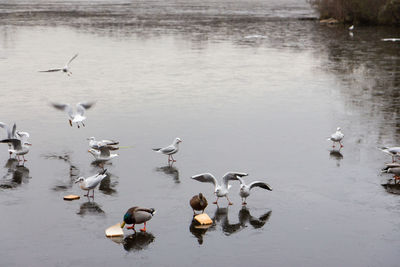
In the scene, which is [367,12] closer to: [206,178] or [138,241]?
[206,178]

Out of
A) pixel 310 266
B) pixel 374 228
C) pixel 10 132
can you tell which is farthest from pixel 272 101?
pixel 310 266

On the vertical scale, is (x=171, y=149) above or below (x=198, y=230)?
above

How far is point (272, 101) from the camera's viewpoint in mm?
30984

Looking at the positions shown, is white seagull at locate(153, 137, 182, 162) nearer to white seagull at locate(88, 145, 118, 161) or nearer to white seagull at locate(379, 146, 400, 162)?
white seagull at locate(88, 145, 118, 161)

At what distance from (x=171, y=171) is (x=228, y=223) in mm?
4605

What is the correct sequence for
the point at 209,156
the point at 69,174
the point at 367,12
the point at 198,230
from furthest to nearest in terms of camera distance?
the point at 367,12
the point at 209,156
the point at 69,174
the point at 198,230

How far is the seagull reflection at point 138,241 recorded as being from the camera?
14.5 meters

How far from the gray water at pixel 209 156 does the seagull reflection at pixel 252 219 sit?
0.07 metres

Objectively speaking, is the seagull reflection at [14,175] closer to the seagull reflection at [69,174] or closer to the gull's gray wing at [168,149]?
the seagull reflection at [69,174]

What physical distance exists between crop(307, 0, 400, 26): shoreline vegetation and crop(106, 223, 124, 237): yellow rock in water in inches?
2545

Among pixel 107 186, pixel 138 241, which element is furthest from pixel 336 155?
pixel 138 241

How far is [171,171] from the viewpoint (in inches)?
788

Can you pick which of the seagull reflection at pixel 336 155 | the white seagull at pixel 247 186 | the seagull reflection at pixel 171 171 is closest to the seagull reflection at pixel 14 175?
the seagull reflection at pixel 171 171

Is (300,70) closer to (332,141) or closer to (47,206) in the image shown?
(332,141)
